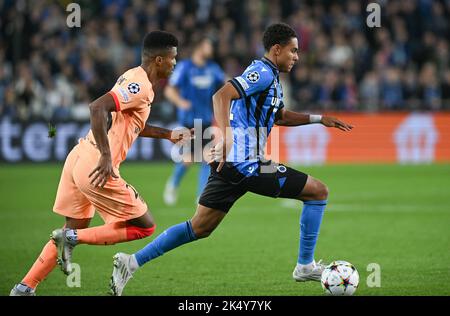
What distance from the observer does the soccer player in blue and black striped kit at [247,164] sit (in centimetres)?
711

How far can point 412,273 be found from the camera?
8.11 metres

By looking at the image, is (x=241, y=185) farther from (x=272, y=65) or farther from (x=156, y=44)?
(x=156, y=44)

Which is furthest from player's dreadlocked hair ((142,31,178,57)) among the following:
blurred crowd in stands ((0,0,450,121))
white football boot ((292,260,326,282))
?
blurred crowd in stands ((0,0,450,121))

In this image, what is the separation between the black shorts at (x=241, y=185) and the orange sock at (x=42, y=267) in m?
1.30

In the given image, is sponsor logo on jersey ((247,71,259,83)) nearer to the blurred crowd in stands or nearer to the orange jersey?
the orange jersey

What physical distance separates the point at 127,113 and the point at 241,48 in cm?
1564

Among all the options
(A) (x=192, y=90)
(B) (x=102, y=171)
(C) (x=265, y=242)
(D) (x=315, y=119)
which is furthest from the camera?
(A) (x=192, y=90)

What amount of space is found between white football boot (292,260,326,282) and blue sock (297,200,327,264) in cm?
5

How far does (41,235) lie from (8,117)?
9166mm

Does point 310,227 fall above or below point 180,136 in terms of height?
below

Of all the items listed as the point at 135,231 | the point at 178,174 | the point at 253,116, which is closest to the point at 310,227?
the point at 253,116

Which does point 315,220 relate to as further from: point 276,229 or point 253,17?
point 253,17

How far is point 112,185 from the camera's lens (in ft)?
22.2
